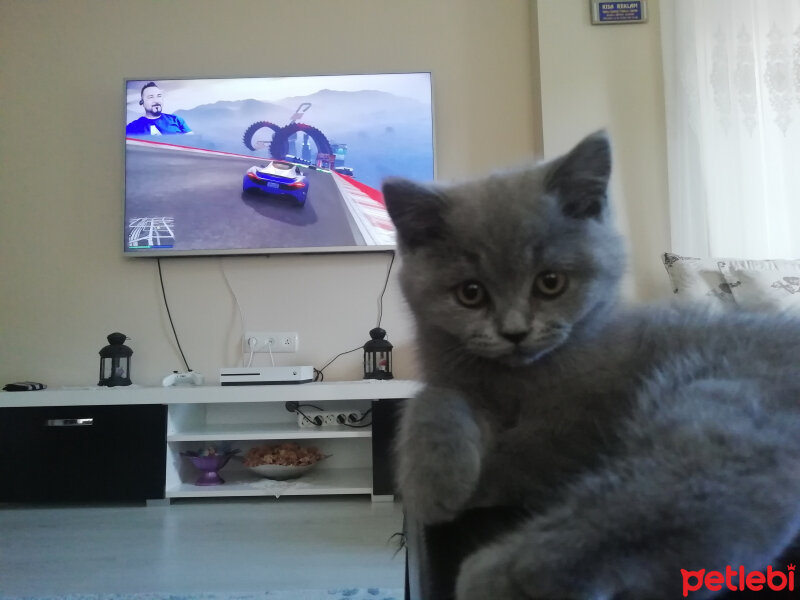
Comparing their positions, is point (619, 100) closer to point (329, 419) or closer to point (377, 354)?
point (377, 354)

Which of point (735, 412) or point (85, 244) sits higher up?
point (85, 244)

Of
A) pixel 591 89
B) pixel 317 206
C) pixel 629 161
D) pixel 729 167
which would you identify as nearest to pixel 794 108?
pixel 729 167

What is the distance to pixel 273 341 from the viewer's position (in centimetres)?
278

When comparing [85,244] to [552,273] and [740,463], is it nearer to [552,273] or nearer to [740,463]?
[552,273]

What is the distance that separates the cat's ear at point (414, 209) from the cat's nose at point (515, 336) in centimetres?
14

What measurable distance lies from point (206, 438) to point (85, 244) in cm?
128

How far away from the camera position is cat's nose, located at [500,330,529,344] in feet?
1.84

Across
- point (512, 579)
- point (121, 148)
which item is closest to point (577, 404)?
point (512, 579)

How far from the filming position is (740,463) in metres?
0.34

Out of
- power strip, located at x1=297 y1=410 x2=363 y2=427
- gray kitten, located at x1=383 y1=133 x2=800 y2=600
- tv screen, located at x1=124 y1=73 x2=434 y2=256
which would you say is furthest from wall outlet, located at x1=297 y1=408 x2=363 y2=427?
gray kitten, located at x1=383 y1=133 x2=800 y2=600

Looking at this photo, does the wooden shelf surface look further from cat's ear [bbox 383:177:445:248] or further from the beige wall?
cat's ear [bbox 383:177:445:248]

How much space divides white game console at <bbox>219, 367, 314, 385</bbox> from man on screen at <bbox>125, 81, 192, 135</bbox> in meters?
1.25

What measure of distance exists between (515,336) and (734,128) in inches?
86.3

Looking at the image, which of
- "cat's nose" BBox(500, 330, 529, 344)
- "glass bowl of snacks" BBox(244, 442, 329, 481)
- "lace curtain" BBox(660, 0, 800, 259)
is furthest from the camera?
"glass bowl of snacks" BBox(244, 442, 329, 481)
